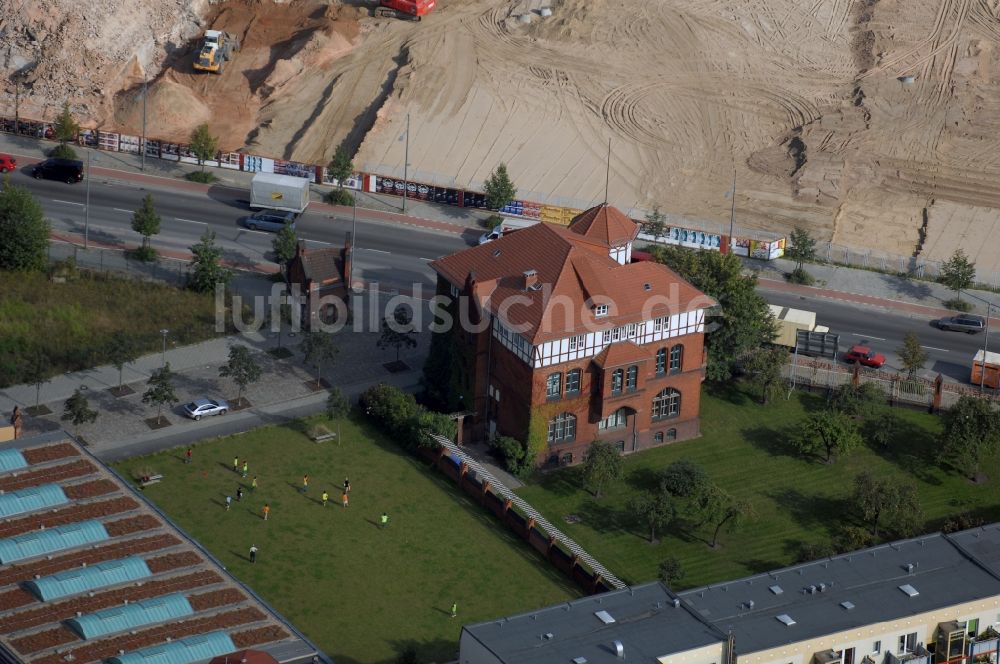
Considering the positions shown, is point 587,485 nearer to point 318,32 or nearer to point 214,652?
point 214,652

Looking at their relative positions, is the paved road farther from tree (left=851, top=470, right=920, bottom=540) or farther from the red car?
tree (left=851, top=470, right=920, bottom=540)

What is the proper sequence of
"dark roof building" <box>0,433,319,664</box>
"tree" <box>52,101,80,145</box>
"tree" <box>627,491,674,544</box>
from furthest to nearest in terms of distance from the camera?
"tree" <box>52,101,80,145</box> → "tree" <box>627,491,674,544</box> → "dark roof building" <box>0,433,319,664</box>

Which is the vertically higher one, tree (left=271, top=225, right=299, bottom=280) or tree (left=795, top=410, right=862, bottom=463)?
tree (left=271, top=225, right=299, bottom=280)

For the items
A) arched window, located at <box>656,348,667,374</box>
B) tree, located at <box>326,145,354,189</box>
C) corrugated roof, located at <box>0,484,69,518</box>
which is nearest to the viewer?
corrugated roof, located at <box>0,484,69,518</box>

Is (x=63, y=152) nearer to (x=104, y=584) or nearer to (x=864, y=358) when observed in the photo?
(x=864, y=358)

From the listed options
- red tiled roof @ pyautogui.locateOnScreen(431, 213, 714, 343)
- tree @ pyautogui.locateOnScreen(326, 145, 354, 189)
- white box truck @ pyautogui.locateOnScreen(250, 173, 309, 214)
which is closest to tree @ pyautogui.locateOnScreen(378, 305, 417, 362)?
red tiled roof @ pyautogui.locateOnScreen(431, 213, 714, 343)

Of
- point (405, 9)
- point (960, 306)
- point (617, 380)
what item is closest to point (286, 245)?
point (617, 380)

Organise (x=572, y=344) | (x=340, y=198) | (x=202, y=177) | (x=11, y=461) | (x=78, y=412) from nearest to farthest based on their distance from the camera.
Result: (x=11, y=461) < (x=78, y=412) < (x=572, y=344) < (x=340, y=198) < (x=202, y=177)
